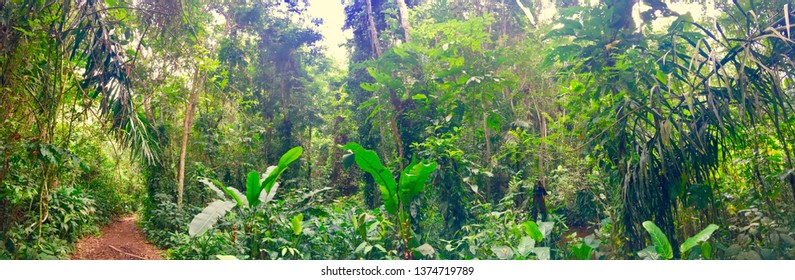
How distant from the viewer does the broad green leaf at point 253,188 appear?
2.02 metres

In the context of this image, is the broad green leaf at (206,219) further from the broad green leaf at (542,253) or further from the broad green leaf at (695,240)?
the broad green leaf at (695,240)

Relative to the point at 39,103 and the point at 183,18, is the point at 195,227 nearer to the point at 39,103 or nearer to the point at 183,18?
the point at 39,103

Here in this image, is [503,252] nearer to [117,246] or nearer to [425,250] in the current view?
[425,250]

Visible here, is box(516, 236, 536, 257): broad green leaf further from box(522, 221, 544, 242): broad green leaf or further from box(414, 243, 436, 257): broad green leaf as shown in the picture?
box(414, 243, 436, 257): broad green leaf

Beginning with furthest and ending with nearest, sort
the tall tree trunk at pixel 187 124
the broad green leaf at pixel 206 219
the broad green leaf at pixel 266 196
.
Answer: the tall tree trunk at pixel 187 124, the broad green leaf at pixel 266 196, the broad green leaf at pixel 206 219

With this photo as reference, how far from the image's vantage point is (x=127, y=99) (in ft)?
7.48

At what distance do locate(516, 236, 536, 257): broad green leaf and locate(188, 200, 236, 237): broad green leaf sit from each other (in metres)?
1.37


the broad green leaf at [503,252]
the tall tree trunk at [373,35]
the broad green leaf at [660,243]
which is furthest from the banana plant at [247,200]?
the broad green leaf at [660,243]

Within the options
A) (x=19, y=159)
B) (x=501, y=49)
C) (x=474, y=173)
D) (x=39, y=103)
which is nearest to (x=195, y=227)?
(x=19, y=159)

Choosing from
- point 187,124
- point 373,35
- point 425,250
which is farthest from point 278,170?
point 187,124

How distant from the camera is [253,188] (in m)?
2.04

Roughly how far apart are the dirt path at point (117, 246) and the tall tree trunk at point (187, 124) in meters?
0.36

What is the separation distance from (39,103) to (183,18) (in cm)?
93

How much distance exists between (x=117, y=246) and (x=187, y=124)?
3.32 feet
